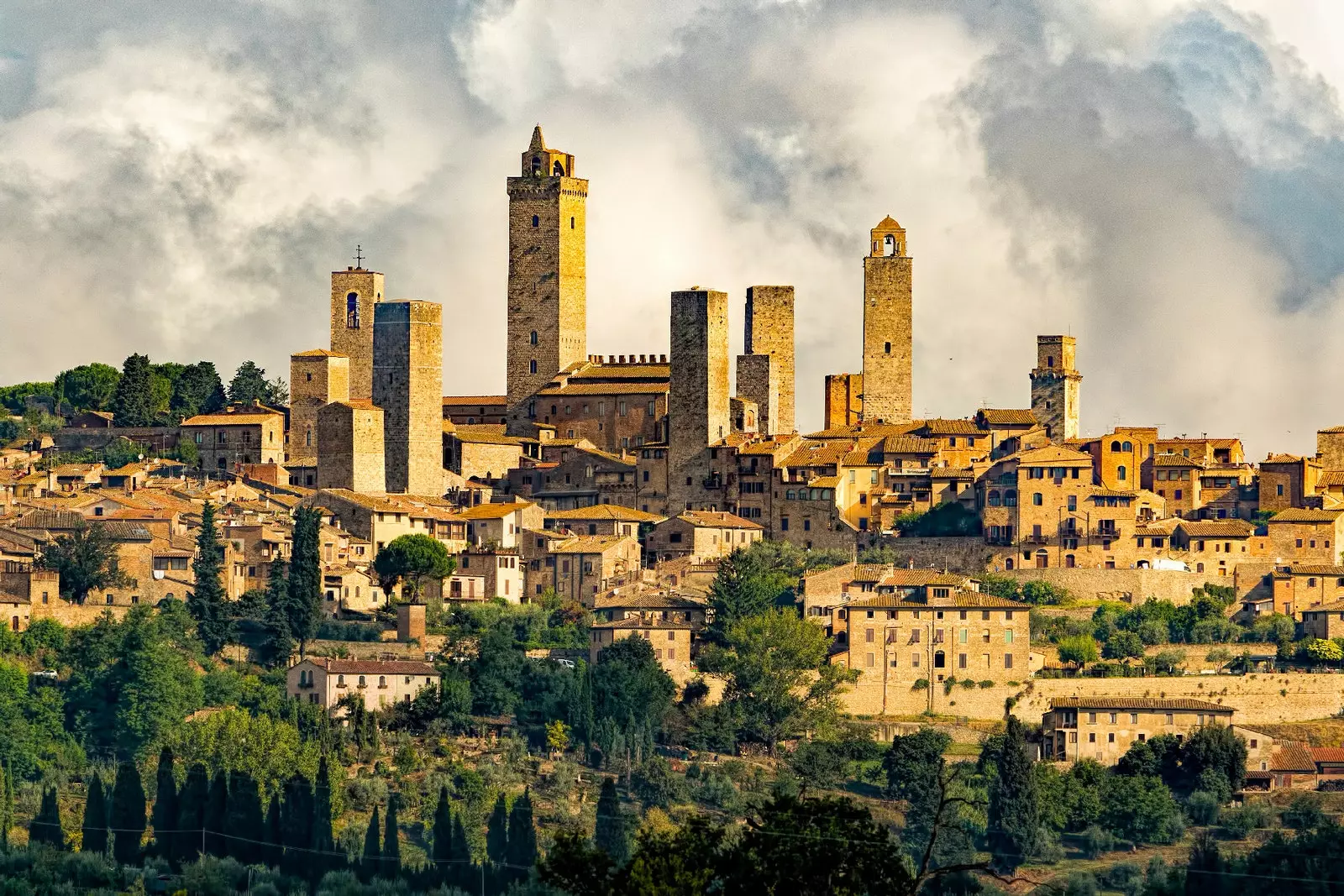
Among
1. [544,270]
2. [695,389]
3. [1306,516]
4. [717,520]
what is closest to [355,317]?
[544,270]

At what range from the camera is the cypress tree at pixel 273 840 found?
54.0 metres

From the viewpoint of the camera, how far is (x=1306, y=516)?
70625mm

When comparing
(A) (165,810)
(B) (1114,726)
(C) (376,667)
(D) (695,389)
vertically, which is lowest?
(A) (165,810)

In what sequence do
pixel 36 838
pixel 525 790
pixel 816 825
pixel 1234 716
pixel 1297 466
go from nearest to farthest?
1. pixel 816 825
2. pixel 36 838
3. pixel 525 790
4. pixel 1234 716
5. pixel 1297 466

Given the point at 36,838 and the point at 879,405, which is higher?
the point at 879,405

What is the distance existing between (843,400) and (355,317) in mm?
12493

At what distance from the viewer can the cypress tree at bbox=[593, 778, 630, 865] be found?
55.3 meters

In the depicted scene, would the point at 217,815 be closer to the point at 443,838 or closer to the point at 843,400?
the point at 443,838

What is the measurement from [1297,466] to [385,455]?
67.7 ft

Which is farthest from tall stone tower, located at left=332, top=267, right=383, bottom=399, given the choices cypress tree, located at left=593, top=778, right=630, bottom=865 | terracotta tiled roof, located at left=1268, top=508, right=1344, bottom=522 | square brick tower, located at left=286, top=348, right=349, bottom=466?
cypress tree, located at left=593, top=778, right=630, bottom=865

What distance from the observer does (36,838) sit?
2156 inches

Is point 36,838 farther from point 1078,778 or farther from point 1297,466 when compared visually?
point 1297,466

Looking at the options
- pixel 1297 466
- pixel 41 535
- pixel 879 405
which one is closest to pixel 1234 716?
pixel 1297 466

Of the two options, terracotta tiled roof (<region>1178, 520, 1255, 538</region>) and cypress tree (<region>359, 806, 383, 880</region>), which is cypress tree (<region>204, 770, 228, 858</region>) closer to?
cypress tree (<region>359, 806, 383, 880</region>)
